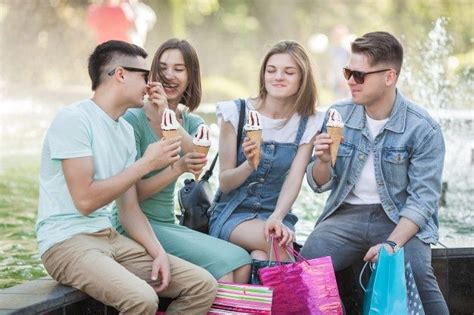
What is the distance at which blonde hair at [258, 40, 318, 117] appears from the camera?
4.75 meters

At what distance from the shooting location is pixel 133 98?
414cm

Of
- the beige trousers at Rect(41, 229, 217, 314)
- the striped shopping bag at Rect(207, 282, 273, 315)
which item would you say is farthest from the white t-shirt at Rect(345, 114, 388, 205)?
the beige trousers at Rect(41, 229, 217, 314)

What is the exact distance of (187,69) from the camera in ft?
15.6

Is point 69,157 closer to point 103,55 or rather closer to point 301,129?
point 103,55

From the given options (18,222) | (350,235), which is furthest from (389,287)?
(18,222)

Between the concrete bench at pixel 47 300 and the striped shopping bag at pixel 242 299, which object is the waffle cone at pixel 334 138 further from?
the concrete bench at pixel 47 300

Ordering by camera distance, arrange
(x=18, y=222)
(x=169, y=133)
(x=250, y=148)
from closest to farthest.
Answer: (x=169, y=133), (x=250, y=148), (x=18, y=222)

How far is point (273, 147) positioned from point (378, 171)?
53 centimetres

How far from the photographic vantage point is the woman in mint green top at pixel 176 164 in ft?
14.1

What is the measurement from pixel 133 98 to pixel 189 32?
24.1 m

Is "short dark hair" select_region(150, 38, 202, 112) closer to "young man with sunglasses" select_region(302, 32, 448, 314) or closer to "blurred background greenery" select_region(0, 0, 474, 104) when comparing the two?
"young man with sunglasses" select_region(302, 32, 448, 314)

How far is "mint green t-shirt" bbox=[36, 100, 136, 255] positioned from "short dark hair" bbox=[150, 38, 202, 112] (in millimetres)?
727

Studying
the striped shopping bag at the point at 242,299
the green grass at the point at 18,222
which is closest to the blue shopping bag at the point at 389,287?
the striped shopping bag at the point at 242,299

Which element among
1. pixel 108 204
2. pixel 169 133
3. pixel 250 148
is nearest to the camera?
pixel 108 204
